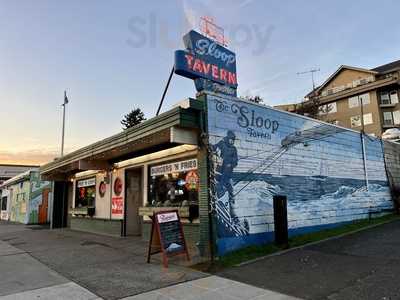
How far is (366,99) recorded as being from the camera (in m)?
43.9

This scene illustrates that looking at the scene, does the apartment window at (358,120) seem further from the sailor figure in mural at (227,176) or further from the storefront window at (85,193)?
the sailor figure in mural at (227,176)

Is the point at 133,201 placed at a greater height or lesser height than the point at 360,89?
lesser

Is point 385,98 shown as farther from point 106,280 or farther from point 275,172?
point 106,280

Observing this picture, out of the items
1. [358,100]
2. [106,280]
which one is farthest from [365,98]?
[106,280]

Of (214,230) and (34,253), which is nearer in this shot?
A: (214,230)

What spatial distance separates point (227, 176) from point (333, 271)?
3280mm

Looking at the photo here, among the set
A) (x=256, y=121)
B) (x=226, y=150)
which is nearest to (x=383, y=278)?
(x=226, y=150)

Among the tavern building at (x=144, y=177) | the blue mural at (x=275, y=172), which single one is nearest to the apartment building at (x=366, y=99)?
the blue mural at (x=275, y=172)

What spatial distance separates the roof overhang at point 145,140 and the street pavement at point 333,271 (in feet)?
11.4

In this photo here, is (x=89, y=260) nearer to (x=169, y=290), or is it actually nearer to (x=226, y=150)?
(x=169, y=290)

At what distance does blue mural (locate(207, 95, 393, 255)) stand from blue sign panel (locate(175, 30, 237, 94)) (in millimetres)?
1279

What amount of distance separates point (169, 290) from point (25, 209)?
22.4 m

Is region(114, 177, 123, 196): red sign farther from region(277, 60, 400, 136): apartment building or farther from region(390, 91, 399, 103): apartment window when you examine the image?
region(390, 91, 399, 103): apartment window

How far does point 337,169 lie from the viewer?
40.9 ft
